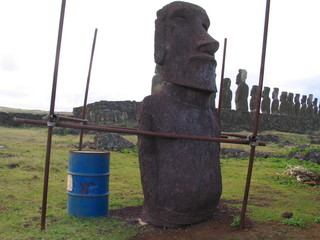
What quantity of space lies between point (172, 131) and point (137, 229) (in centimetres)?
135

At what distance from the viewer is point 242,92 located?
28.9m

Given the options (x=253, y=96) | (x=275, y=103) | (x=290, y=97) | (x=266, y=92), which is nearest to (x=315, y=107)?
(x=290, y=97)

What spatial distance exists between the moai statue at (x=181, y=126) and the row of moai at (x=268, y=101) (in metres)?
22.9

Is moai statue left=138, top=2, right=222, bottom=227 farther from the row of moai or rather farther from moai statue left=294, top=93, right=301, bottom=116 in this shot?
moai statue left=294, top=93, right=301, bottom=116

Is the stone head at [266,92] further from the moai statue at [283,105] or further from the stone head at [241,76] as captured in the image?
the stone head at [241,76]

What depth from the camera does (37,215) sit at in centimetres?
566

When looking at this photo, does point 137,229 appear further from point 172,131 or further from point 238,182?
point 238,182

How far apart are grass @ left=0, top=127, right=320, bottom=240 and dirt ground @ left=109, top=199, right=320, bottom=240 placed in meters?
0.20

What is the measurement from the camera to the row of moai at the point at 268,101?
28859 millimetres

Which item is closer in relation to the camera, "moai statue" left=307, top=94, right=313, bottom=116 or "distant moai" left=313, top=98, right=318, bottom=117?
"moai statue" left=307, top=94, right=313, bottom=116

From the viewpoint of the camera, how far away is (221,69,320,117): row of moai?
28.9m

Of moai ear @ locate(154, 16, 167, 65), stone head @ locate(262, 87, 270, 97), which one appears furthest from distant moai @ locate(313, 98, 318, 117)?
moai ear @ locate(154, 16, 167, 65)

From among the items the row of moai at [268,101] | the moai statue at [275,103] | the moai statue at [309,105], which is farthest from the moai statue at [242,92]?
the moai statue at [309,105]

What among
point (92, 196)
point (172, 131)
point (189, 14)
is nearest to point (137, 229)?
point (92, 196)
